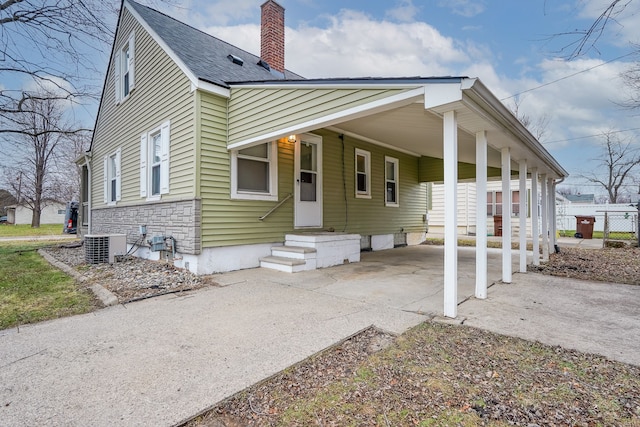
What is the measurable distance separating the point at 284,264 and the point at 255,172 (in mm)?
1987

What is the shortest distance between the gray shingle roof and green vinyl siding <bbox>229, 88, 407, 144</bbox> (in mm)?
713

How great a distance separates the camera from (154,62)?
7105mm

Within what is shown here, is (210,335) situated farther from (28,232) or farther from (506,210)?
(28,232)

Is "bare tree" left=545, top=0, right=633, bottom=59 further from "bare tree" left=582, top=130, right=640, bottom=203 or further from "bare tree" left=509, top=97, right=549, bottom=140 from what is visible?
"bare tree" left=582, top=130, right=640, bottom=203

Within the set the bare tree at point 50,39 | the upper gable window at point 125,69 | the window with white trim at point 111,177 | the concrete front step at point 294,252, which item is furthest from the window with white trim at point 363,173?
the window with white trim at point 111,177

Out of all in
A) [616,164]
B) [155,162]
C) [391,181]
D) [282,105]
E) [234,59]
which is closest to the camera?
[282,105]

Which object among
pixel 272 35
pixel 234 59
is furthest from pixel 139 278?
pixel 272 35

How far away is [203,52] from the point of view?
720 centimetres

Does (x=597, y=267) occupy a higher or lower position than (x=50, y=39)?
lower

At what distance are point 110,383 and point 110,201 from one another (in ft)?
29.6

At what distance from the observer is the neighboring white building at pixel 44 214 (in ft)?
122

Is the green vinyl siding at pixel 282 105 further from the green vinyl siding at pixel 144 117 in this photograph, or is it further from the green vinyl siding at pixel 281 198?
the green vinyl siding at pixel 144 117

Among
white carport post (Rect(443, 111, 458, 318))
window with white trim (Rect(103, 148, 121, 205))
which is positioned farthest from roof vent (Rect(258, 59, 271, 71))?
white carport post (Rect(443, 111, 458, 318))

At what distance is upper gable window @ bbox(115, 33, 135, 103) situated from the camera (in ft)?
26.9
